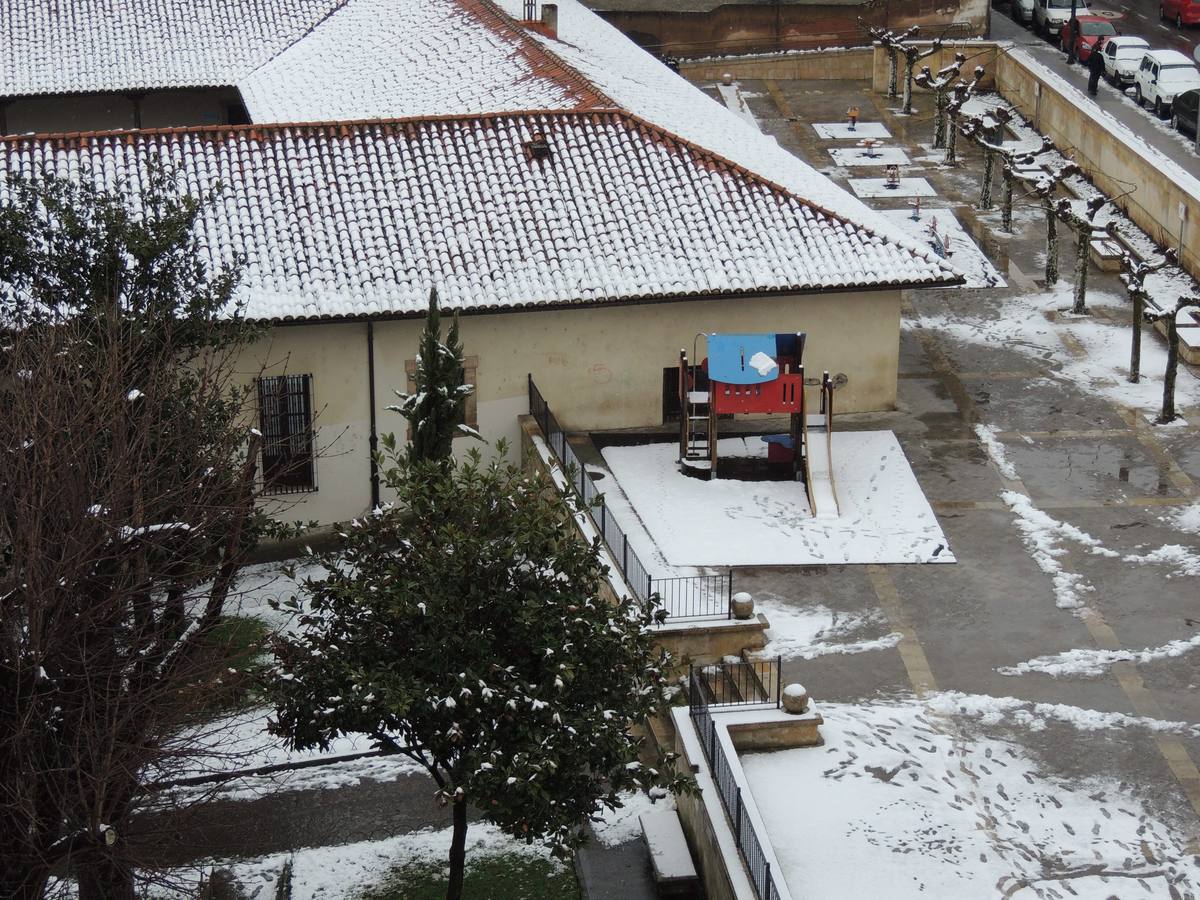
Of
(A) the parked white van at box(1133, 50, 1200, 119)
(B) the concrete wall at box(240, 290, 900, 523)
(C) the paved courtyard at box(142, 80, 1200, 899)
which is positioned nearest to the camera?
(C) the paved courtyard at box(142, 80, 1200, 899)

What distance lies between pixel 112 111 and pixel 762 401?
2314 cm

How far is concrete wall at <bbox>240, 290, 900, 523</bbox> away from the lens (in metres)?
26.4

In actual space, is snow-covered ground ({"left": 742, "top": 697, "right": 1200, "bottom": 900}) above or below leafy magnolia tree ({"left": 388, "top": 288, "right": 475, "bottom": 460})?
below

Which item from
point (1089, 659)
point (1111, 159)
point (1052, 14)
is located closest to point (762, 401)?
point (1089, 659)

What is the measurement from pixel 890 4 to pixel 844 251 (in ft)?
96.5

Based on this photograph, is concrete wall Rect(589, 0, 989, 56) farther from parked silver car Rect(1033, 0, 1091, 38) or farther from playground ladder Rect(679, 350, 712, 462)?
playground ladder Rect(679, 350, 712, 462)

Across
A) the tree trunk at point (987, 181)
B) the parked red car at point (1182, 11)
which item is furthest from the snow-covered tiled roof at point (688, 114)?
the parked red car at point (1182, 11)

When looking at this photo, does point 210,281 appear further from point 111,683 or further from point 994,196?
point 994,196

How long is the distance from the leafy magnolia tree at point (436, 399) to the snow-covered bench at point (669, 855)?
19.3 feet

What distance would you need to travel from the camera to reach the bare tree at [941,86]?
44.5 meters

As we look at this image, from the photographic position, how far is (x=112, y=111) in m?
→ 42.8

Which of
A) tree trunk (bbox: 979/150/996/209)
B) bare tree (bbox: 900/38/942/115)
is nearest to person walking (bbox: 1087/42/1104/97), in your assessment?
bare tree (bbox: 900/38/942/115)

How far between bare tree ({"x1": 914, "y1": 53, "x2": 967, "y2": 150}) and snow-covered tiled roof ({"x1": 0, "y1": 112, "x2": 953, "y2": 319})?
55.9ft

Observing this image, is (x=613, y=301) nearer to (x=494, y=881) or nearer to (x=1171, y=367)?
(x=1171, y=367)
